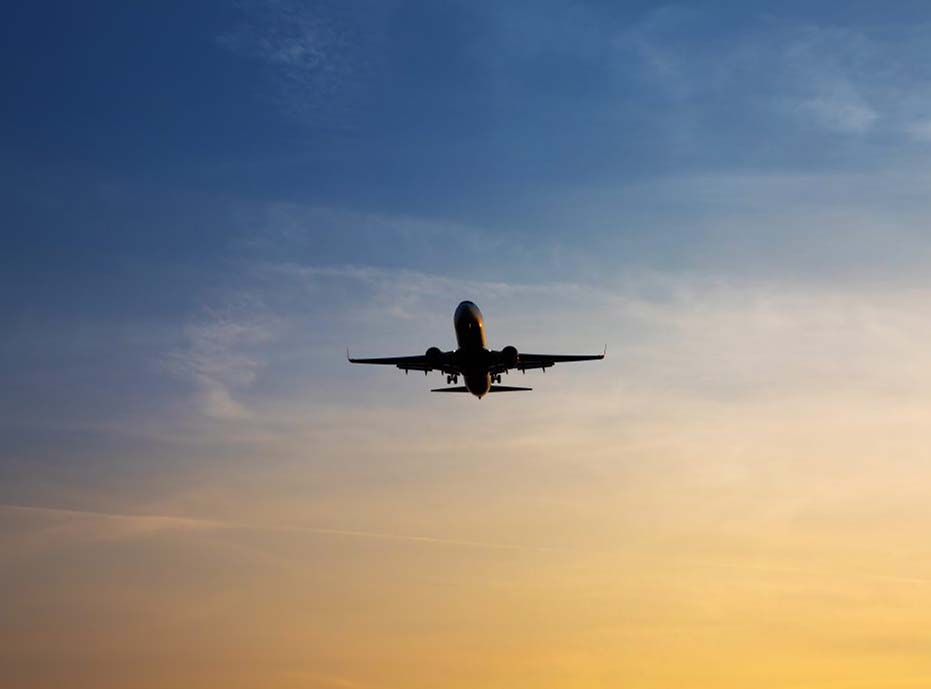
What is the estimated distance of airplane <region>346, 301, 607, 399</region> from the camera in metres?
127

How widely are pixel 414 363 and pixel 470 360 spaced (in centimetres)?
1003

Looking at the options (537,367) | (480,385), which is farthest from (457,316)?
(537,367)

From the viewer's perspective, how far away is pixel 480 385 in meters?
134

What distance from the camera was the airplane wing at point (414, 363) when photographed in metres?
132

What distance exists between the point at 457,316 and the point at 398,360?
A: 44.5 feet

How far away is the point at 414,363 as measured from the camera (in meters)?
136

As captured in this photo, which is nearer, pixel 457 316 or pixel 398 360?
pixel 457 316

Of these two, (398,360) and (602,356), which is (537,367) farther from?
(398,360)

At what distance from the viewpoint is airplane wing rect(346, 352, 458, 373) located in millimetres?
132125

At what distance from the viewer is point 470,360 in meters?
129

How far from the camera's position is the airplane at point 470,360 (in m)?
127

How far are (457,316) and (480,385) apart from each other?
33.3ft

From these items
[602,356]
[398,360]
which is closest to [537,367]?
[602,356]

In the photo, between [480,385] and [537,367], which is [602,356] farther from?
[480,385]
